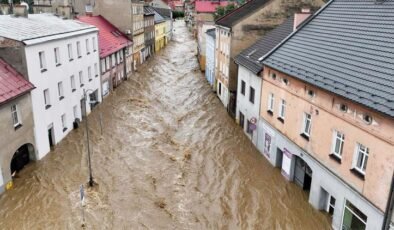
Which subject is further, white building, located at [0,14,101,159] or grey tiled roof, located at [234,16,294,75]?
grey tiled roof, located at [234,16,294,75]

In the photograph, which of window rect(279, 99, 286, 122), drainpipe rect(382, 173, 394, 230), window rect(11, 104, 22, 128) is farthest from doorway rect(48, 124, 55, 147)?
drainpipe rect(382, 173, 394, 230)

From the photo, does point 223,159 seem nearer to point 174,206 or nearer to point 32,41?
point 174,206

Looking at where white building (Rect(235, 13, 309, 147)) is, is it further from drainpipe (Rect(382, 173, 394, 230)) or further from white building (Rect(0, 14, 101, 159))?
white building (Rect(0, 14, 101, 159))

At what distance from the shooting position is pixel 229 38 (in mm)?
32812

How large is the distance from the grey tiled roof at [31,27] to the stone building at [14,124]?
187cm

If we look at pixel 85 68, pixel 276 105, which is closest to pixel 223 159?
pixel 276 105

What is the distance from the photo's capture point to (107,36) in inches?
1715

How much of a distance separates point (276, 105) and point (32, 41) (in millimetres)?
15150

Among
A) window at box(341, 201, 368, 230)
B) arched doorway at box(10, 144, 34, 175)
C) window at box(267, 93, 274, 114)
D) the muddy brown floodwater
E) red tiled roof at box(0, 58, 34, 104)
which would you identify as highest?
red tiled roof at box(0, 58, 34, 104)

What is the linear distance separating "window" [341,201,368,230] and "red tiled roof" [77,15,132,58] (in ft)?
93.8

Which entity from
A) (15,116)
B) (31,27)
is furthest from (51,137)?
(31,27)

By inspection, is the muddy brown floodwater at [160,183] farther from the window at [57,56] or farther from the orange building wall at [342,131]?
the window at [57,56]

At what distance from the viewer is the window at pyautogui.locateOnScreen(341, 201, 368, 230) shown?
14734 millimetres

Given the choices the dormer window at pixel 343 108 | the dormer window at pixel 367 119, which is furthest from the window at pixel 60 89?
the dormer window at pixel 367 119
